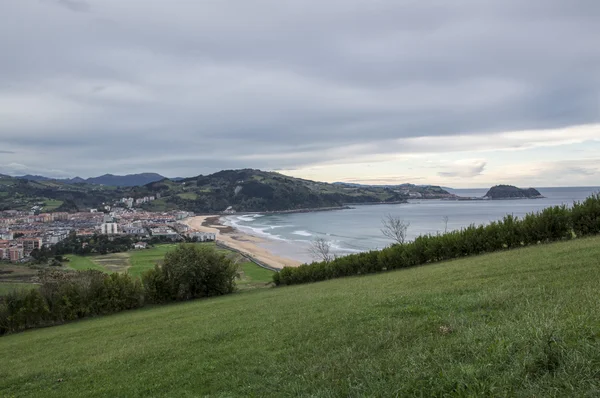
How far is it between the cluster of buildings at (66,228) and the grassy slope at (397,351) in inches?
3375

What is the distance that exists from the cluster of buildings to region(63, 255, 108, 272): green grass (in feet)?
36.6

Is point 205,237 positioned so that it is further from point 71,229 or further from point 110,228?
point 71,229

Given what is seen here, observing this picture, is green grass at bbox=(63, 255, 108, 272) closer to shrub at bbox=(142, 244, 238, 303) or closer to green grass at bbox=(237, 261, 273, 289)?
green grass at bbox=(237, 261, 273, 289)

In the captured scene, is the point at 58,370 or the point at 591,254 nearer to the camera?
the point at 58,370

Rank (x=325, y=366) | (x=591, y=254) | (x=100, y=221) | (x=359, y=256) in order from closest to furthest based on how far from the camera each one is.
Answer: (x=325, y=366)
(x=591, y=254)
(x=359, y=256)
(x=100, y=221)

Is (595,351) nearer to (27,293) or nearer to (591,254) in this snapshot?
(591,254)

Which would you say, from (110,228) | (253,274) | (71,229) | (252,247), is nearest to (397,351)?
(253,274)

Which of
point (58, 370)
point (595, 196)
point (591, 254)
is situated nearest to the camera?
point (58, 370)

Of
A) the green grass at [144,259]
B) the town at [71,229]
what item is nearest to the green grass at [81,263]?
the green grass at [144,259]

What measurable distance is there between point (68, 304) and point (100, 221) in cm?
13359

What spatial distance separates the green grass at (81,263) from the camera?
66.2m

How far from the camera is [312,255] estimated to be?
63562 millimetres

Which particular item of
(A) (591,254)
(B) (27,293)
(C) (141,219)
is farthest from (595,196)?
(C) (141,219)

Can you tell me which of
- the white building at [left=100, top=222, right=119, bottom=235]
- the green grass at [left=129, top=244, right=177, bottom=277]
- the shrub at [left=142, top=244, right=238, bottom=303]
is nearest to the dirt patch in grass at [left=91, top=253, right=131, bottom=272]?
the green grass at [left=129, top=244, right=177, bottom=277]
